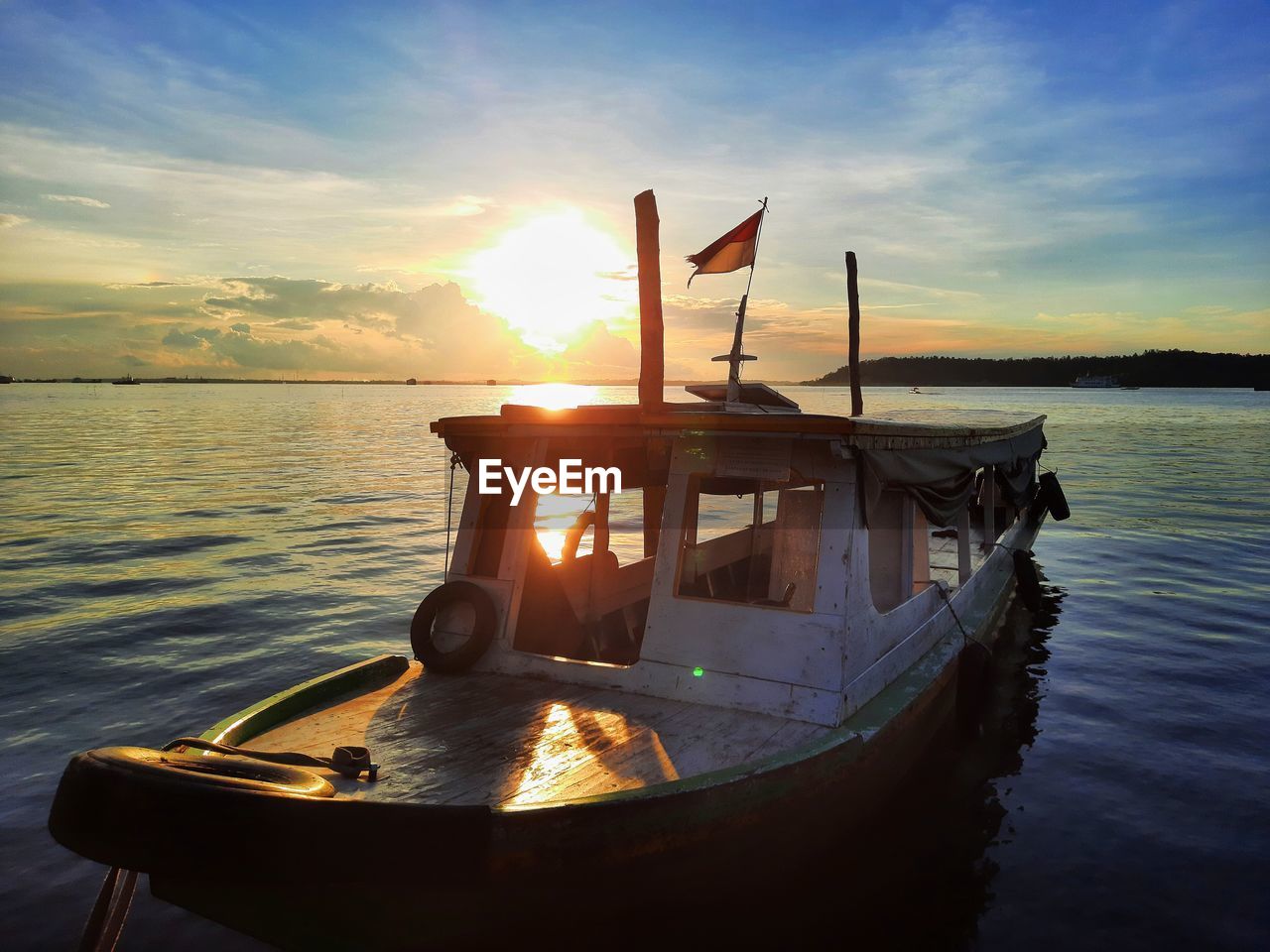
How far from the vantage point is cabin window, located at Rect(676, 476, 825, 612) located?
22.6ft

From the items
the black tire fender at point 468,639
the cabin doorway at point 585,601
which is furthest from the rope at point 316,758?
the cabin doorway at point 585,601

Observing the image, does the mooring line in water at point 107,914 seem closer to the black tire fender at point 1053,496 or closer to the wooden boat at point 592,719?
the wooden boat at point 592,719

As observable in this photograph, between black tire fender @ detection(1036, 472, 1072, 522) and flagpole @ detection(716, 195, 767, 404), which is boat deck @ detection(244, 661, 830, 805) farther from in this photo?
black tire fender @ detection(1036, 472, 1072, 522)

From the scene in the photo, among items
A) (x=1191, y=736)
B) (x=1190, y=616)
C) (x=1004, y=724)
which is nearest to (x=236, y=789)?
(x=1004, y=724)

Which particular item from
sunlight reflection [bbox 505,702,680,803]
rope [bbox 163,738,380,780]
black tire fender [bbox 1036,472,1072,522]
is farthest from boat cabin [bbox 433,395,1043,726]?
black tire fender [bbox 1036,472,1072,522]

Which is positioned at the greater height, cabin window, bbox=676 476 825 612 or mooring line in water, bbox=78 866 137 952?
cabin window, bbox=676 476 825 612

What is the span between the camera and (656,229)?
30.6 feet

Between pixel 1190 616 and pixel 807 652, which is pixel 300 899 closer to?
pixel 807 652

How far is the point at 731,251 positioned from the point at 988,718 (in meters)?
6.74

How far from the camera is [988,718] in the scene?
10.0 metres

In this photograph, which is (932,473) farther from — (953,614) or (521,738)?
(521,738)

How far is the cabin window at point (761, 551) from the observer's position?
22.6ft

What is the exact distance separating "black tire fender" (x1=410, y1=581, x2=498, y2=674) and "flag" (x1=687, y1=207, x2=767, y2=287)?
5.38m

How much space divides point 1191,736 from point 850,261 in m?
13.3
